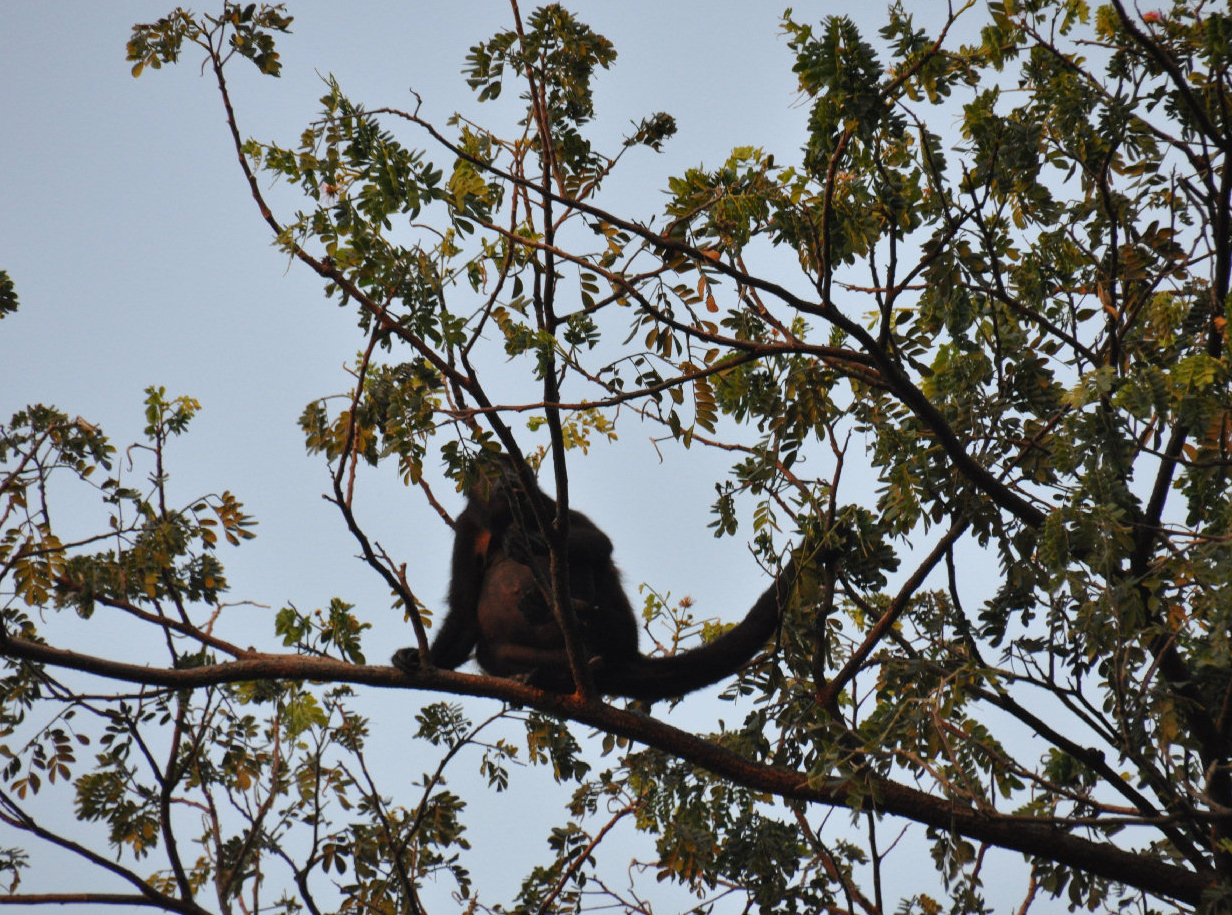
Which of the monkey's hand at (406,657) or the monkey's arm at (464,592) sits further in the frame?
the monkey's arm at (464,592)

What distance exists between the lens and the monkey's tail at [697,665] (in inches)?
183

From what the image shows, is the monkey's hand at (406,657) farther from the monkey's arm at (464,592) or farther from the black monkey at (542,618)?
the monkey's arm at (464,592)

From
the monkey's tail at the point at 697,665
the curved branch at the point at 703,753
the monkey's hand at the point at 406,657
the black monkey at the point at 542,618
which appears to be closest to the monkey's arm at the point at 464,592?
the black monkey at the point at 542,618

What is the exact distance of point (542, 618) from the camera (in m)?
5.12

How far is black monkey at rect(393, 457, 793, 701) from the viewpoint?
15.3ft

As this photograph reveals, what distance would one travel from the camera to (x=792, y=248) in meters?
4.05

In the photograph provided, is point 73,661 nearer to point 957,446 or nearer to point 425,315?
point 425,315

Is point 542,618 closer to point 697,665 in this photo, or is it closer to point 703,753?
point 697,665

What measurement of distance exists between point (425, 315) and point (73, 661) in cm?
188

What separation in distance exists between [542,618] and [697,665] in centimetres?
79

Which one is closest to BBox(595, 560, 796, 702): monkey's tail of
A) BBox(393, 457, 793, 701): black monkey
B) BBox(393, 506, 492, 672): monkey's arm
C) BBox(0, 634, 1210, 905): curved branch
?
BBox(393, 457, 793, 701): black monkey

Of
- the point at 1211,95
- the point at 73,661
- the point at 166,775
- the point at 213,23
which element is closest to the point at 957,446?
the point at 1211,95

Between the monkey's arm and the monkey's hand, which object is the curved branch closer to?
the monkey's hand

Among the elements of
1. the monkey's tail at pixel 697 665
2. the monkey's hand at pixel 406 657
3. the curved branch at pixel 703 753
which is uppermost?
the monkey's hand at pixel 406 657
